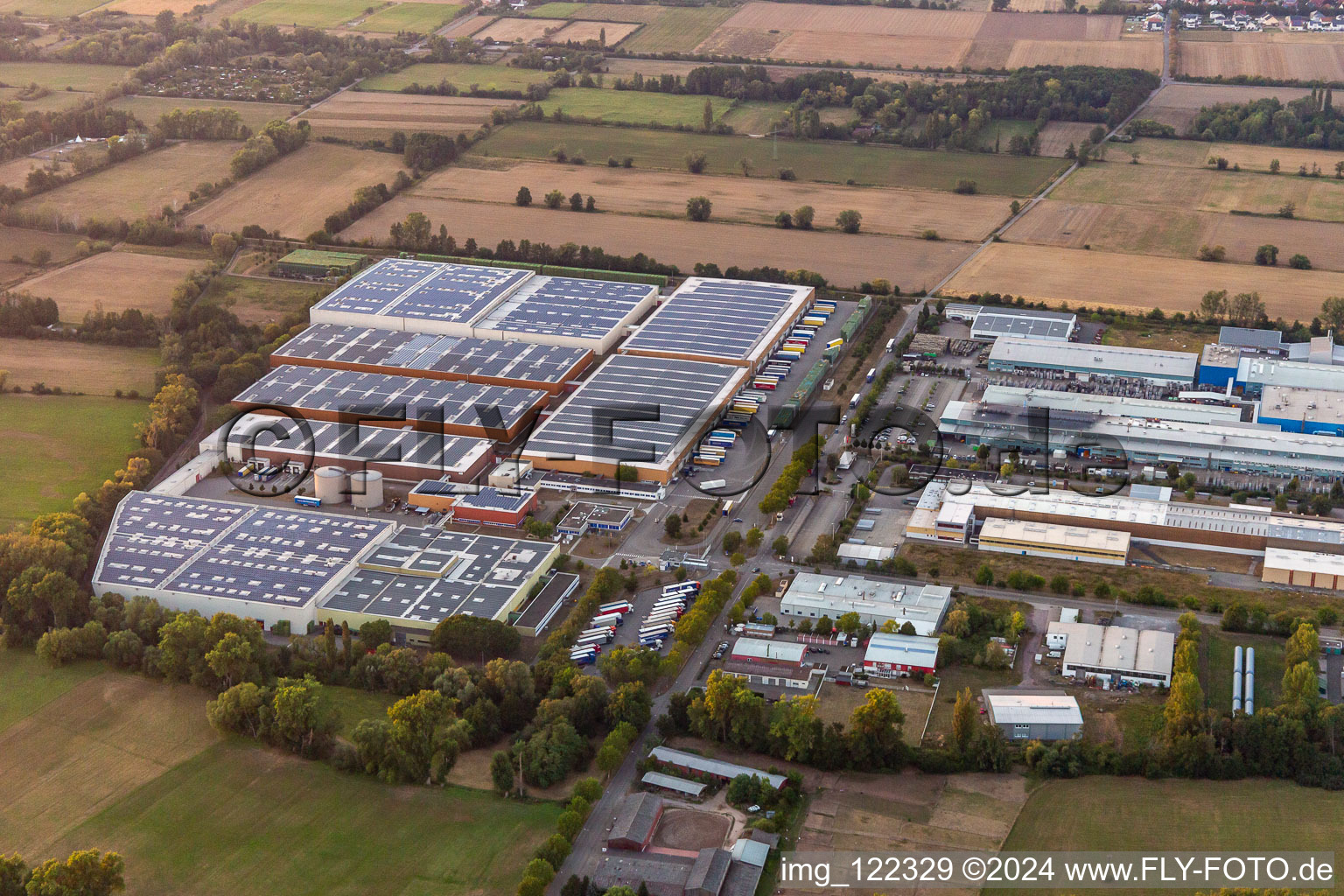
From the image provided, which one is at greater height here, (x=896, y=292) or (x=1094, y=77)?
(x=1094, y=77)

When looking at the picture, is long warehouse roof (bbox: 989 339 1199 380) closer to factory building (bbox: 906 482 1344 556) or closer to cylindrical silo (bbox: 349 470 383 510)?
factory building (bbox: 906 482 1344 556)

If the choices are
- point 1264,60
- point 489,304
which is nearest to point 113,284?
point 489,304

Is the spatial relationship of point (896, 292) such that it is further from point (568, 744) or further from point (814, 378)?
point (568, 744)

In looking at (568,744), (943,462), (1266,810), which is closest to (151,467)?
(568,744)

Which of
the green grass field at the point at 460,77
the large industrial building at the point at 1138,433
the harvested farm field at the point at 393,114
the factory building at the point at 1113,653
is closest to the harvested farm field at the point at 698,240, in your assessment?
the harvested farm field at the point at 393,114

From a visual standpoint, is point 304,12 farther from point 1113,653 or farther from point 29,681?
point 1113,653

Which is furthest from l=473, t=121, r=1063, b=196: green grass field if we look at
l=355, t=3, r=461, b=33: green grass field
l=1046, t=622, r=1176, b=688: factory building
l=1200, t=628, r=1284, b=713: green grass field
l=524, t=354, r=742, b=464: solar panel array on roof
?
l=1046, t=622, r=1176, b=688: factory building
